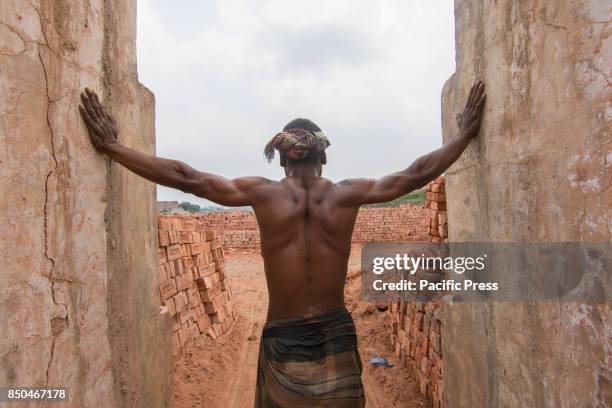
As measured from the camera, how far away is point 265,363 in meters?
2.46

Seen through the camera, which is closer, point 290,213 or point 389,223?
point 290,213

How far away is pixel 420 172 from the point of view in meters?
2.54

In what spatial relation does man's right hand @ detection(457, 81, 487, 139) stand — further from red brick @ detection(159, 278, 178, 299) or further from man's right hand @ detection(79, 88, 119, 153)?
red brick @ detection(159, 278, 178, 299)

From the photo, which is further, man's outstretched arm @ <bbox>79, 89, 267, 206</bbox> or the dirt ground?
the dirt ground

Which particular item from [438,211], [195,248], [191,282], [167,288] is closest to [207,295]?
[191,282]

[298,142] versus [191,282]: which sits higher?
[298,142]

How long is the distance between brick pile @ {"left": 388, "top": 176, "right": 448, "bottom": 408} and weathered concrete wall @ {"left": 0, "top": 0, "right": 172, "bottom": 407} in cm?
302

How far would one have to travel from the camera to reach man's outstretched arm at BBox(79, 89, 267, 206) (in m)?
2.32

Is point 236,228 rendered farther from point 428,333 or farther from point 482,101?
point 482,101

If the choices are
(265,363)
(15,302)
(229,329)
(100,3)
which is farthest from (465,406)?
(229,329)

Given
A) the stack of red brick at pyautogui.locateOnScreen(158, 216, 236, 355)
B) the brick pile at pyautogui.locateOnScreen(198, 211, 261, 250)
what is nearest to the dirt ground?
the stack of red brick at pyautogui.locateOnScreen(158, 216, 236, 355)

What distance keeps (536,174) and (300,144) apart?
1.31 meters

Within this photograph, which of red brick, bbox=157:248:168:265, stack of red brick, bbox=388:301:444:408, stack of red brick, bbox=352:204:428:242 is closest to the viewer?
stack of red brick, bbox=388:301:444:408

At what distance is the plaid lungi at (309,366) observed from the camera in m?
2.35
